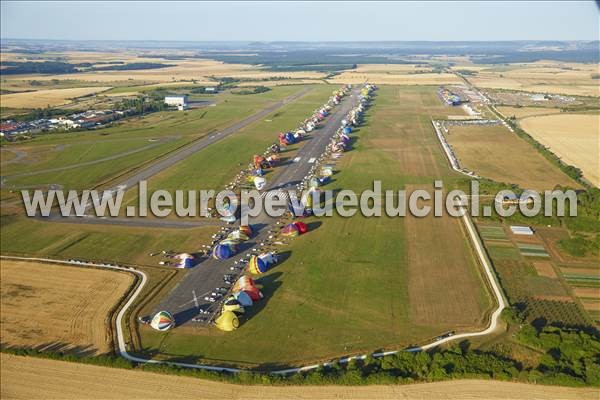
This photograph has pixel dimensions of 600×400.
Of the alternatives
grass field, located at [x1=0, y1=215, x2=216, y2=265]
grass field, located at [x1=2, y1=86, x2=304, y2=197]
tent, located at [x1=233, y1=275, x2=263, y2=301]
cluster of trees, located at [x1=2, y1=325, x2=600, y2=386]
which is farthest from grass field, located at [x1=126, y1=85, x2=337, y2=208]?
cluster of trees, located at [x1=2, y1=325, x2=600, y2=386]

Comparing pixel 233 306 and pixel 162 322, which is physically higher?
pixel 233 306

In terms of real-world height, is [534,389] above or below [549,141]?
below

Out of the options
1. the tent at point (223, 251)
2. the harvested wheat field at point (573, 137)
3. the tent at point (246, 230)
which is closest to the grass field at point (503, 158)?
the harvested wheat field at point (573, 137)

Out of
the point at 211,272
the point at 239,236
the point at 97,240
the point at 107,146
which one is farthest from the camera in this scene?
the point at 107,146

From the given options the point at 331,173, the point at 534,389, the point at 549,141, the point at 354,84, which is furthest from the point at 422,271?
Result: the point at 354,84

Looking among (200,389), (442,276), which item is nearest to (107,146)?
(442,276)

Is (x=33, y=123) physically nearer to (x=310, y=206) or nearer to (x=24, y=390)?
(x=310, y=206)

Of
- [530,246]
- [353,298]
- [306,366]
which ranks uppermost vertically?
[530,246]

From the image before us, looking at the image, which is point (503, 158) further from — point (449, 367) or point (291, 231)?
point (449, 367)
